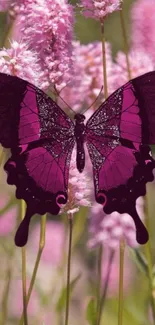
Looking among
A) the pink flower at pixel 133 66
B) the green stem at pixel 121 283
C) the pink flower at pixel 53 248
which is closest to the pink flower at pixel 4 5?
the pink flower at pixel 133 66

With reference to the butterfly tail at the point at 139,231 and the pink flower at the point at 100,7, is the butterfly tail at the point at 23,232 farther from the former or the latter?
the pink flower at the point at 100,7

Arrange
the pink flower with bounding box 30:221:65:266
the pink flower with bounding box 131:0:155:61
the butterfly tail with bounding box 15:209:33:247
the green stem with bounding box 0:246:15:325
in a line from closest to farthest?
the butterfly tail with bounding box 15:209:33:247, the green stem with bounding box 0:246:15:325, the pink flower with bounding box 131:0:155:61, the pink flower with bounding box 30:221:65:266

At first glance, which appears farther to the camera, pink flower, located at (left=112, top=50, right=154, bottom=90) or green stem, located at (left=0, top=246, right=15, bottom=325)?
pink flower, located at (left=112, top=50, right=154, bottom=90)

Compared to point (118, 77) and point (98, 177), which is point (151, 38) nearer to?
point (118, 77)

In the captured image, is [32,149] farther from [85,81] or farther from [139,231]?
[85,81]

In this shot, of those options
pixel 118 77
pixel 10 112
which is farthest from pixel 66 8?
pixel 118 77

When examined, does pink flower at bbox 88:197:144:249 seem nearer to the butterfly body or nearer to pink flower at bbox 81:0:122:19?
the butterfly body

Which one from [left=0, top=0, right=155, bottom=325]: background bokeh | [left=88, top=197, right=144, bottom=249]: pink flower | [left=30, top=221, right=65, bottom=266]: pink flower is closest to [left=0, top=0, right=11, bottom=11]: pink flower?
[left=0, top=0, right=155, bottom=325]: background bokeh
